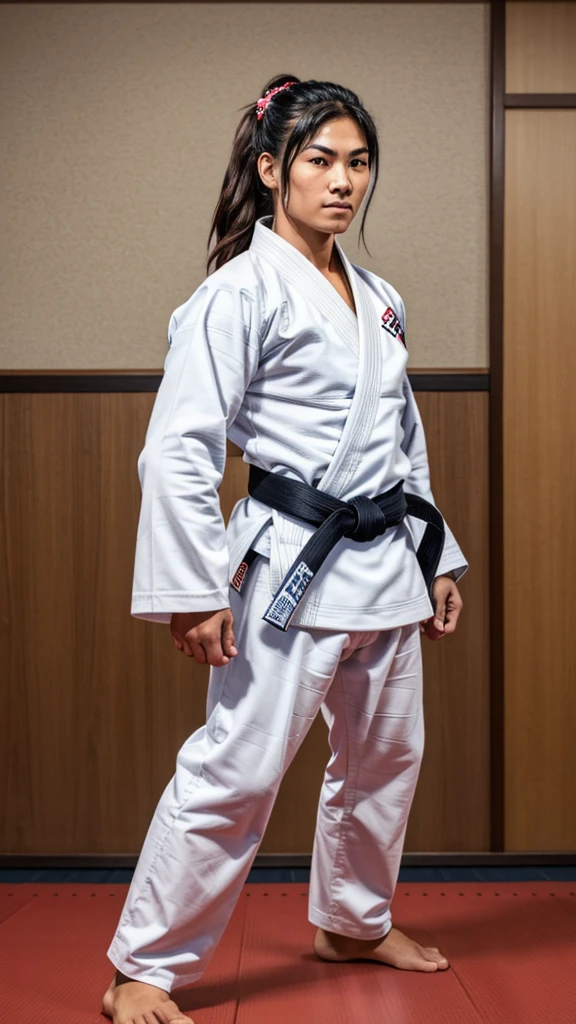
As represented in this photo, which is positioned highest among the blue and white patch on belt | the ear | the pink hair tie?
the pink hair tie

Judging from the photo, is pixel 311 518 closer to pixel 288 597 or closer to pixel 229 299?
pixel 288 597

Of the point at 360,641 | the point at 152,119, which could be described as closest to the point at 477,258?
the point at 152,119

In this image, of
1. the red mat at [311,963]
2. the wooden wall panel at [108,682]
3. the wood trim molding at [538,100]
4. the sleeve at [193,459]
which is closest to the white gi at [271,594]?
the sleeve at [193,459]

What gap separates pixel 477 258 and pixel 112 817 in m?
1.88

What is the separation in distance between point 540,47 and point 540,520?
130 cm

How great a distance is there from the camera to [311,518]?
1.61 meters

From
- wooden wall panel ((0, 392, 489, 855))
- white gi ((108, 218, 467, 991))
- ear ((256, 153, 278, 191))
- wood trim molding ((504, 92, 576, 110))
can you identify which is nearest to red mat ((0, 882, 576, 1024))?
white gi ((108, 218, 467, 991))

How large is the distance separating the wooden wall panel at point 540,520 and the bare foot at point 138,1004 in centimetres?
135

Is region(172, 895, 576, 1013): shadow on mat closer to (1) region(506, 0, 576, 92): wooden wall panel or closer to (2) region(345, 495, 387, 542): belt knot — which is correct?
(2) region(345, 495, 387, 542): belt knot

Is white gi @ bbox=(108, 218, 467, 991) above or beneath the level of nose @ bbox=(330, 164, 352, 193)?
beneath

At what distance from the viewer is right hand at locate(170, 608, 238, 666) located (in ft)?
5.01

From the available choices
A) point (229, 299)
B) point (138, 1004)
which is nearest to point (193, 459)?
point (229, 299)

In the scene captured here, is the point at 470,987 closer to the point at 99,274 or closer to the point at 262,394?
the point at 262,394

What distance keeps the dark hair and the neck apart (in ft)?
0.15
